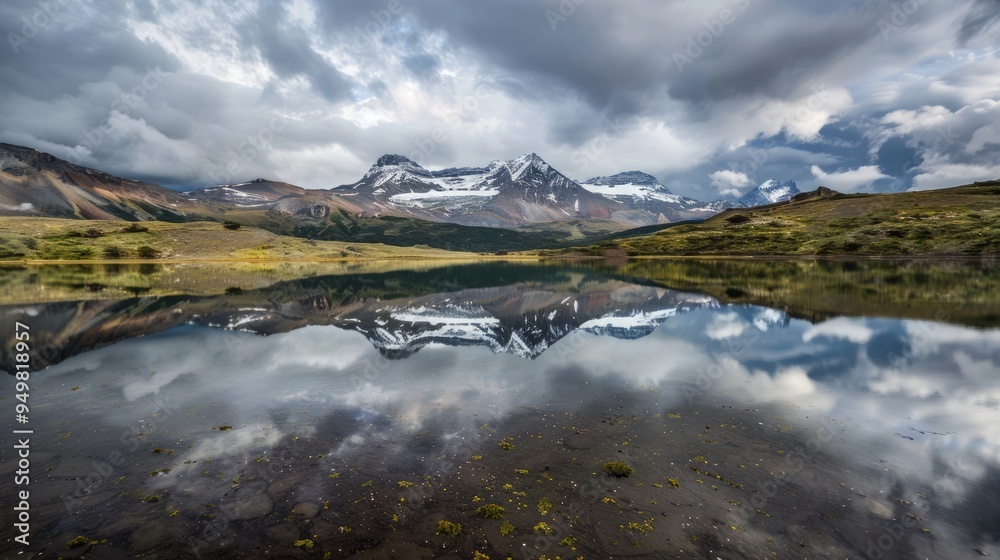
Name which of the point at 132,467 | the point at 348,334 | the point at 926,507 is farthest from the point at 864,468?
the point at 348,334

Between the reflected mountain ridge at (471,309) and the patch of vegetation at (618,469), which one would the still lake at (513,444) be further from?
the reflected mountain ridge at (471,309)

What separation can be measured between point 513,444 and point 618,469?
5.00m

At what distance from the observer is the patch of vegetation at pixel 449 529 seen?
13.7 meters

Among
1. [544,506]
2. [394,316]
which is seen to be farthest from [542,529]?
[394,316]

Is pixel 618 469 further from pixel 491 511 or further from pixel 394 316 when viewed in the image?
pixel 394 316

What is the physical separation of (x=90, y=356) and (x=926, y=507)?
53.7m

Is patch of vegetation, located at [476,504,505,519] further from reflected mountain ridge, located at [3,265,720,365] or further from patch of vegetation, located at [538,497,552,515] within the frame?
reflected mountain ridge, located at [3,265,720,365]

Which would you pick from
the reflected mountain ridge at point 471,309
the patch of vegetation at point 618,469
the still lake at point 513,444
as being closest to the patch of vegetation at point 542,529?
the still lake at point 513,444

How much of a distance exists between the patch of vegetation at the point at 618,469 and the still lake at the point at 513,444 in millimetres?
511

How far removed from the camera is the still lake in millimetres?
13484

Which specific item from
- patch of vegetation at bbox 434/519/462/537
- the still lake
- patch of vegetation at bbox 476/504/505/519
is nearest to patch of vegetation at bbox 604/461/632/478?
the still lake

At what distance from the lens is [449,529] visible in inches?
543

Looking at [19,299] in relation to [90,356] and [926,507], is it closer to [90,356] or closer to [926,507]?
[90,356]

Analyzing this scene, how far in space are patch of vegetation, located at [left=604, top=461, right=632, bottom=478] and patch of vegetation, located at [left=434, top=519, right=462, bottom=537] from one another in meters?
6.89
